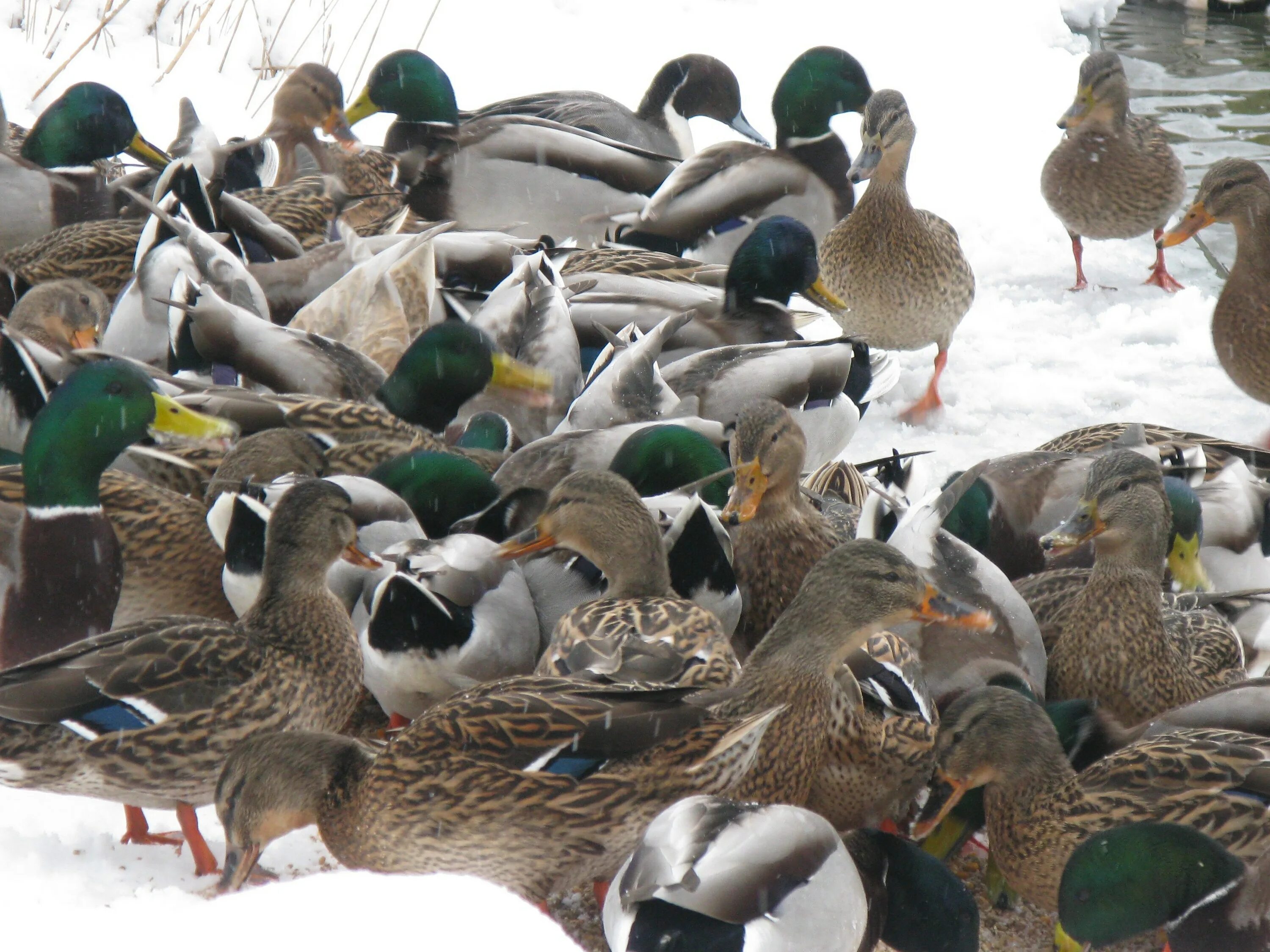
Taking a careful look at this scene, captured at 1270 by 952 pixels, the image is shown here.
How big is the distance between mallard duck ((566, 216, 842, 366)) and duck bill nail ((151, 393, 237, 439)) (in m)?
1.55

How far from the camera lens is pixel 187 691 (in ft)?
9.46

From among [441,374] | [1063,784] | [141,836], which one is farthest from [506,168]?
[1063,784]

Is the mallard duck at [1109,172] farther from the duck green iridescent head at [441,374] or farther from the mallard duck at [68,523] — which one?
the mallard duck at [68,523]

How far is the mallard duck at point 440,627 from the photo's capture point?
10.8 ft

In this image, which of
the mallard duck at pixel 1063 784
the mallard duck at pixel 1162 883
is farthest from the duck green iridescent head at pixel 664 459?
the mallard duck at pixel 1162 883

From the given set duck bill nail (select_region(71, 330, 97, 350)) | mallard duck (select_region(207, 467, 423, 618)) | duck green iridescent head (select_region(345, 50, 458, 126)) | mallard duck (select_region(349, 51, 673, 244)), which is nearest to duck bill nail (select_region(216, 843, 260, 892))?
mallard duck (select_region(207, 467, 423, 618))

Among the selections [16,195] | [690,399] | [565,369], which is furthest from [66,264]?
[690,399]

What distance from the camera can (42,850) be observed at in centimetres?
269

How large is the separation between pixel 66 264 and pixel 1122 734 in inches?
158

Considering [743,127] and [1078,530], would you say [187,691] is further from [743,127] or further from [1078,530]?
[743,127]

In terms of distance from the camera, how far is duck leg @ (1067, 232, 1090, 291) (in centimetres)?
676

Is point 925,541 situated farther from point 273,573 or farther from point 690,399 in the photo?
point 273,573

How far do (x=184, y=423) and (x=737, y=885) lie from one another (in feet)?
7.04

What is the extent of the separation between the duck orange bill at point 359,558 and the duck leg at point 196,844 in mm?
674
